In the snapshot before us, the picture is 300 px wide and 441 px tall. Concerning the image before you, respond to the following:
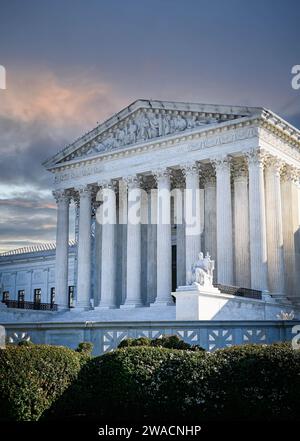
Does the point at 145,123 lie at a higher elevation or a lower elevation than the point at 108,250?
higher

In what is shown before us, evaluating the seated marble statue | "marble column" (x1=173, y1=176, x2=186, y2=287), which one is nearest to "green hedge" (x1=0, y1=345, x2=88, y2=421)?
the seated marble statue

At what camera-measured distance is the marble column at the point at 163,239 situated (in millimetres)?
47281

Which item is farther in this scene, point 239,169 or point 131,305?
point 131,305

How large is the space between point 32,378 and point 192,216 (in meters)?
34.0

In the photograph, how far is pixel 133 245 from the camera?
50.2 meters

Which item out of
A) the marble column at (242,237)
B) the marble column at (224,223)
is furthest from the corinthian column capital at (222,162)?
the marble column at (242,237)

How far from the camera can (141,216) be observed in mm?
53500

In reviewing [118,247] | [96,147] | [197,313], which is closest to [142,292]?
[118,247]

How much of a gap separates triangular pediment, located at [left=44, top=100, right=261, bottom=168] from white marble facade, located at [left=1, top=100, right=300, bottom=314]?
0.09 metres

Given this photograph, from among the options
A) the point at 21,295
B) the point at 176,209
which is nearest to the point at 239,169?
the point at 176,209

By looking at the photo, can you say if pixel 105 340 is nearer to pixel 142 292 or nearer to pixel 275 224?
pixel 275 224

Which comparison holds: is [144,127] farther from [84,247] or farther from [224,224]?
[84,247]
